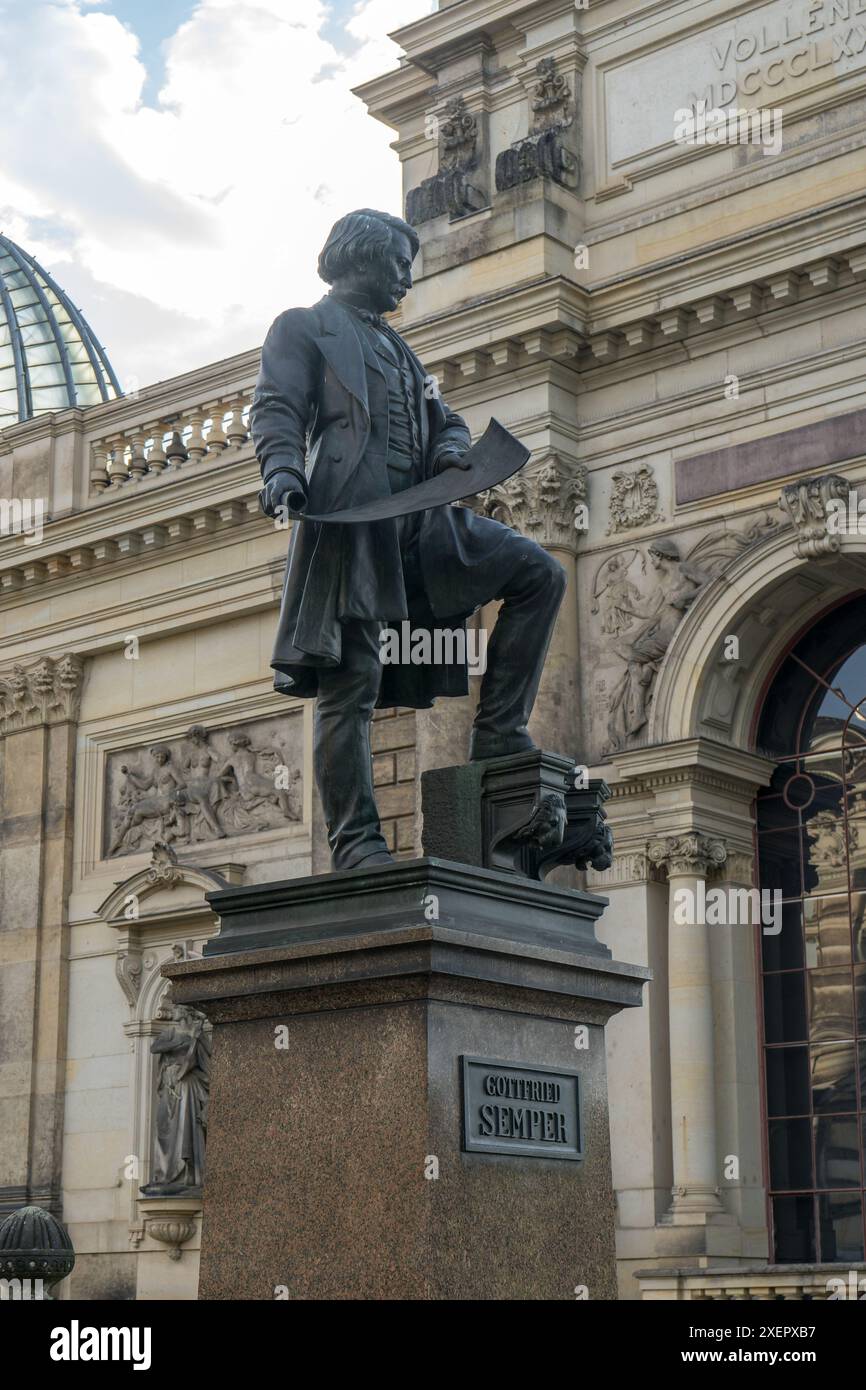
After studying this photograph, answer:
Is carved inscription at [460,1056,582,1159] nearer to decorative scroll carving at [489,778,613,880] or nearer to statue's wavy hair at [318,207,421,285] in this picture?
decorative scroll carving at [489,778,613,880]

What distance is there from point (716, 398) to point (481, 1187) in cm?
1426

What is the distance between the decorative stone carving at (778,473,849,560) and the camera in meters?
18.4

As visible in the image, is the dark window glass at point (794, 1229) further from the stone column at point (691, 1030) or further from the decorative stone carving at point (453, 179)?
the decorative stone carving at point (453, 179)

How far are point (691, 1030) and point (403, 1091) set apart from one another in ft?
41.2

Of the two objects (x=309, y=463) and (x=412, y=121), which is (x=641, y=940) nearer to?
(x=412, y=121)

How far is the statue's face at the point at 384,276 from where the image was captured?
26.0ft

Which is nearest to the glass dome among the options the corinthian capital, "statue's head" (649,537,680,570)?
"statue's head" (649,537,680,570)

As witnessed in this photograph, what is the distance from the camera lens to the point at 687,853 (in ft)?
62.1

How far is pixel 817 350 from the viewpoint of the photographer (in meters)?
19.0

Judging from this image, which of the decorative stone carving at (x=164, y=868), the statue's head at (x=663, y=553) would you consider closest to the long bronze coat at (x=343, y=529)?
the statue's head at (x=663, y=553)

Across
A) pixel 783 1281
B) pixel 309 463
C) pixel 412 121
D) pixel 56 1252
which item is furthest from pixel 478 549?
pixel 412 121

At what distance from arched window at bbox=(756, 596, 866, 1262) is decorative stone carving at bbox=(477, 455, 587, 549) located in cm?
262

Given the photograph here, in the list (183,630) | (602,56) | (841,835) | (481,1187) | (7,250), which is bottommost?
(481,1187)
